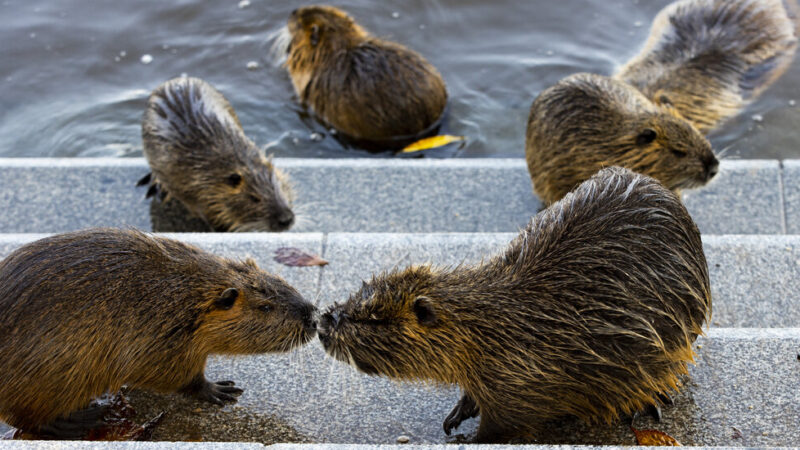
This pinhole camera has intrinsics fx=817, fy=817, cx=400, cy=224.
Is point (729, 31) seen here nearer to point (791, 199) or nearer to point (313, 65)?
point (791, 199)

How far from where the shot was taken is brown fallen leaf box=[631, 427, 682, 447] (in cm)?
250

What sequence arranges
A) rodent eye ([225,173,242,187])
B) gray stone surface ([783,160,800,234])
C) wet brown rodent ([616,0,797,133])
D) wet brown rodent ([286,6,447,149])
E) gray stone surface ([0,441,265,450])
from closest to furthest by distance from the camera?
gray stone surface ([0,441,265,450]), gray stone surface ([783,160,800,234]), rodent eye ([225,173,242,187]), wet brown rodent ([286,6,447,149]), wet brown rodent ([616,0,797,133])

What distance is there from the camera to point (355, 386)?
9.28 ft

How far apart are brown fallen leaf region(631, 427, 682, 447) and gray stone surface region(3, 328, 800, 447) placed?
0.03 metres

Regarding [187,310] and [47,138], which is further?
[47,138]

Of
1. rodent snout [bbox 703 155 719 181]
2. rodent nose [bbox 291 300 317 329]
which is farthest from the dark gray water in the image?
rodent nose [bbox 291 300 317 329]

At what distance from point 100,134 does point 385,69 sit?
7.40ft

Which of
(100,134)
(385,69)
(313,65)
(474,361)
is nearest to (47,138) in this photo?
(100,134)

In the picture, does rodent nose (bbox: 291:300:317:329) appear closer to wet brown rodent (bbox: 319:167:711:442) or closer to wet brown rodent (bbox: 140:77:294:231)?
wet brown rodent (bbox: 319:167:711:442)

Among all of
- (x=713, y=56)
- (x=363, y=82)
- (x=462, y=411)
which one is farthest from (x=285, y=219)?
(x=713, y=56)

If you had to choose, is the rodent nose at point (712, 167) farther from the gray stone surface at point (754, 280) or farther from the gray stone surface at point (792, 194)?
the gray stone surface at point (754, 280)

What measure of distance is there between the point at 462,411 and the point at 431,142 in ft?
11.4

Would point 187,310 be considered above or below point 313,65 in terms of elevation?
above

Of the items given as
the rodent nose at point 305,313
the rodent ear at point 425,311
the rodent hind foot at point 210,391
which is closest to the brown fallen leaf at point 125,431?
the rodent hind foot at point 210,391
